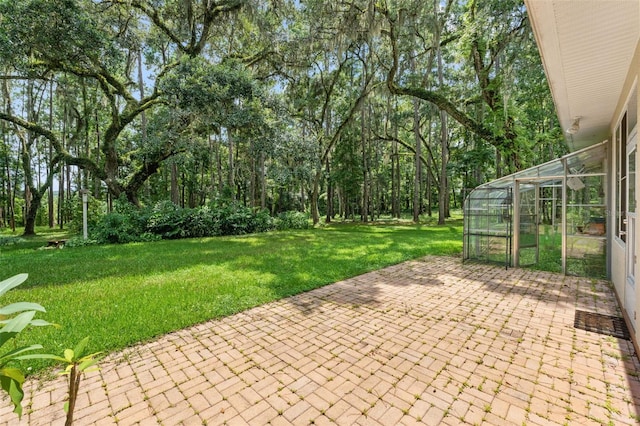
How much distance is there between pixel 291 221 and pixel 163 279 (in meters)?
10.2

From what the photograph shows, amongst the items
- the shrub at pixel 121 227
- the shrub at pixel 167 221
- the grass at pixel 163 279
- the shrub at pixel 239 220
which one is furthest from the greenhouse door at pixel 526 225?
the shrub at pixel 121 227

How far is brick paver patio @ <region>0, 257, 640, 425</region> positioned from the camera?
7.36ft

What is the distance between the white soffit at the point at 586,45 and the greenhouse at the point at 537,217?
211cm

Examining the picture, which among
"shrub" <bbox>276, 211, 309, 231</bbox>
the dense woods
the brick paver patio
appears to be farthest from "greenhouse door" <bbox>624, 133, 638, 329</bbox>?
"shrub" <bbox>276, 211, 309, 231</bbox>

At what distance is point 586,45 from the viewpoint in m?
2.89

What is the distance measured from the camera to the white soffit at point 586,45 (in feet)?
7.76

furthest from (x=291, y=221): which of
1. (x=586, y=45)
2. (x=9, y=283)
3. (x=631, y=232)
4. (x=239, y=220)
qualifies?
(x=9, y=283)

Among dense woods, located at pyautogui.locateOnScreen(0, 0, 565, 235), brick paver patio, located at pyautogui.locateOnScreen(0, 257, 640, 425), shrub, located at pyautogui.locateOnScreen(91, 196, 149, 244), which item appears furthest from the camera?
shrub, located at pyautogui.locateOnScreen(91, 196, 149, 244)

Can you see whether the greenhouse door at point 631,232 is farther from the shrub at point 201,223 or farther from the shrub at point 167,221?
the shrub at point 167,221

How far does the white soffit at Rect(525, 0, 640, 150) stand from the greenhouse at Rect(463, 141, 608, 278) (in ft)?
6.91

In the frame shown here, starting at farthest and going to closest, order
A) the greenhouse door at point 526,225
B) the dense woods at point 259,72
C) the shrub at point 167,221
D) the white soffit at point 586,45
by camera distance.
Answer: the shrub at point 167,221, the dense woods at point 259,72, the greenhouse door at point 526,225, the white soffit at point 586,45

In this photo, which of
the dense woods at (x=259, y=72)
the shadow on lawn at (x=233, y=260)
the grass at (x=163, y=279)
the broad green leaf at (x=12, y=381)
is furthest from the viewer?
the dense woods at (x=259, y=72)

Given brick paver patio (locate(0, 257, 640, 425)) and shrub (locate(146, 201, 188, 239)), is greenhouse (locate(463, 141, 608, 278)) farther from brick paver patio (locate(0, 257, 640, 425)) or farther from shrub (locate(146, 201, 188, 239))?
shrub (locate(146, 201, 188, 239))

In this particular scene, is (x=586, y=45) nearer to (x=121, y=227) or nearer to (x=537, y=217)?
(x=537, y=217)
